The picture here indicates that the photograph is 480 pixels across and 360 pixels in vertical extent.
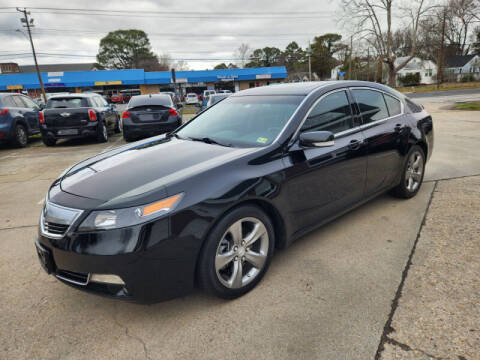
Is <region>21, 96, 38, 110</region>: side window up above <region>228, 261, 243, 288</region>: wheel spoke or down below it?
above

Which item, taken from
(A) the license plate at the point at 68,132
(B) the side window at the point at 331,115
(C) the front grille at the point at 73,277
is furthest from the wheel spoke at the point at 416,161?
(A) the license plate at the point at 68,132

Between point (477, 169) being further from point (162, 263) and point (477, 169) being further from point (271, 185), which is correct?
point (162, 263)

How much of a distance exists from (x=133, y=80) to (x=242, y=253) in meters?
49.8

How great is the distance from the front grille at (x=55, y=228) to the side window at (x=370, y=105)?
298cm

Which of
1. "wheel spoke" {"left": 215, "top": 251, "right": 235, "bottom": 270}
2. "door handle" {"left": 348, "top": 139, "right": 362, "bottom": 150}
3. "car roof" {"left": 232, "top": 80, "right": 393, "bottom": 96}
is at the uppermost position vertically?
"car roof" {"left": 232, "top": 80, "right": 393, "bottom": 96}

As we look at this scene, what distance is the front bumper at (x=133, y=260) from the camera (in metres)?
2.01

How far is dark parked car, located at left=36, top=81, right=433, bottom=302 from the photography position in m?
2.06

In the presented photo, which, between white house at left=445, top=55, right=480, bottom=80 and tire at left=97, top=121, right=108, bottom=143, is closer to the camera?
tire at left=97, top=121, right=108, bottom=143

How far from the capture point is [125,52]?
76.1m

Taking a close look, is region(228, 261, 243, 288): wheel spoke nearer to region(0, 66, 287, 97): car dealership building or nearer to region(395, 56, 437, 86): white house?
region(0, 66, 287, 97): car dealership building

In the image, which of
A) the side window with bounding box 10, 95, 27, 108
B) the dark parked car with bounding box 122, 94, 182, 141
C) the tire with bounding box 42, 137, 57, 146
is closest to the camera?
the dark parked car with bounding box 122, 94, 182, 141

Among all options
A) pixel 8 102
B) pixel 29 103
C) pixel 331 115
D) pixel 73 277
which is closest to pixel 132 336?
pixel 73 277

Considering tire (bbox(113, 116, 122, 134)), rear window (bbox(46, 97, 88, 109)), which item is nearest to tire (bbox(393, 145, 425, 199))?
rear window (bbox(46, 97, 88, 109))

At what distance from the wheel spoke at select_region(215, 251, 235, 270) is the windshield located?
37.7 inches
